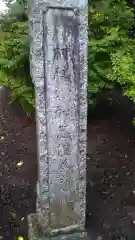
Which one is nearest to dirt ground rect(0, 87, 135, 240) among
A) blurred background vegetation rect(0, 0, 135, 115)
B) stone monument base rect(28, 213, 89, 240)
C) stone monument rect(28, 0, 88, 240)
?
stone monument base rect(28, 213, 89, 240)

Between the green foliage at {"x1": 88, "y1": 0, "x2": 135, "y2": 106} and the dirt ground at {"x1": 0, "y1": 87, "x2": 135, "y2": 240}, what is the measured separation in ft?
2.19

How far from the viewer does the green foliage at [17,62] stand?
4230 millimetres

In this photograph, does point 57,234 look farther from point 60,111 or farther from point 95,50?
point 95,50

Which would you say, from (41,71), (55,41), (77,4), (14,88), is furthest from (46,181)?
(14,88)

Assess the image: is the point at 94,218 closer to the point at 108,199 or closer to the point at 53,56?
the point at 108,199

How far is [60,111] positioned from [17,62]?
2.06m

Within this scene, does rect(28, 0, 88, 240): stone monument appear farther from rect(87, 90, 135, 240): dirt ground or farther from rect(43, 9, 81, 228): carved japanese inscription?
rect(87, 90, 135, 240): dirt ground

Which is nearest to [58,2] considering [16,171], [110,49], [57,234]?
[57,234]

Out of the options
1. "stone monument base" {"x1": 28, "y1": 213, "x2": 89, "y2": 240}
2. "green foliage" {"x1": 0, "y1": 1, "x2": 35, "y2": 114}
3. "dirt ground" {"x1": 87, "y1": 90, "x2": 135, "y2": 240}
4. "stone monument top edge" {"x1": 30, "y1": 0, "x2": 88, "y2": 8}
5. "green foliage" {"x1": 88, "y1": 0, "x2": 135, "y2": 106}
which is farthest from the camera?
"green foliage" {"x1": 0, "y1": 1, "x2": 35, "y2": 114}

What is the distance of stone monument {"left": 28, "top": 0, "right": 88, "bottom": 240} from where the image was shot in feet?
7.23

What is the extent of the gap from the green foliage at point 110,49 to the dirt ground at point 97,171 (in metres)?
0.67

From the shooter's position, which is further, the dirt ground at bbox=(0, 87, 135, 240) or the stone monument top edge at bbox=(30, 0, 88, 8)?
Result: the dirt ground at bbox=(0, 87, 135, 240)

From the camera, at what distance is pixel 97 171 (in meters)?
4.09

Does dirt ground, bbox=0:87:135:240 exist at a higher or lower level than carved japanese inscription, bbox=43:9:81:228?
lower
